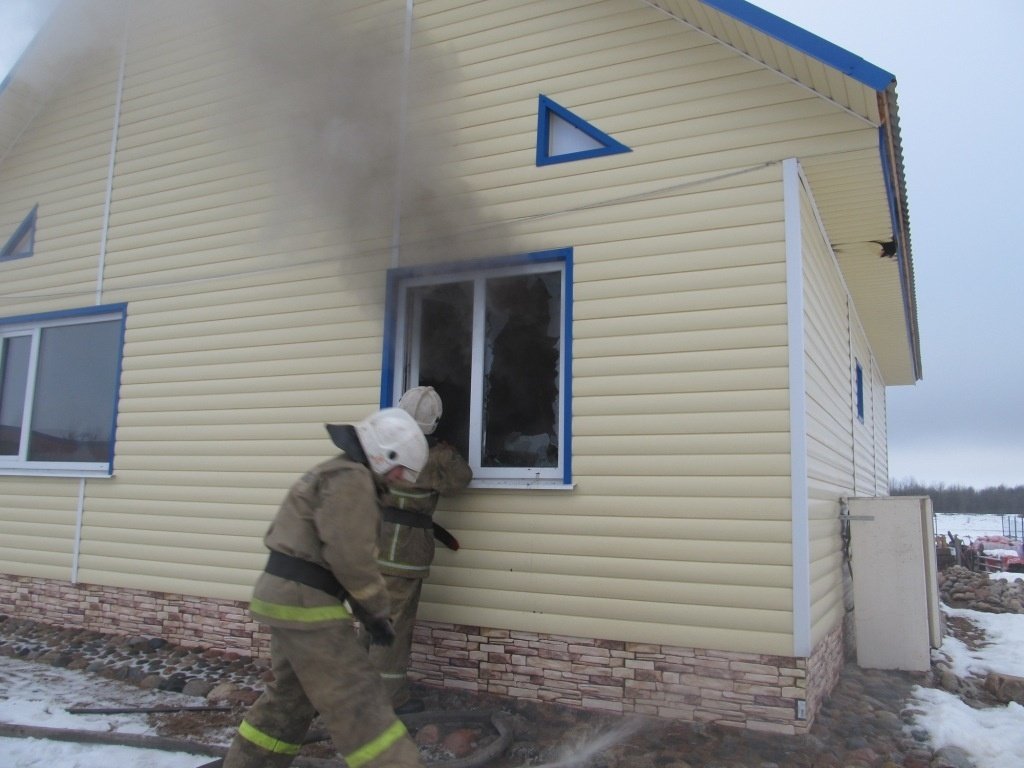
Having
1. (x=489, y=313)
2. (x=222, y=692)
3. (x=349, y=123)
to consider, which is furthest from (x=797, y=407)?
(x=222, y=692)

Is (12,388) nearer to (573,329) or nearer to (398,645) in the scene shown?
(398,645)

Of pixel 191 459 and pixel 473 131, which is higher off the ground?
pixel 473 131

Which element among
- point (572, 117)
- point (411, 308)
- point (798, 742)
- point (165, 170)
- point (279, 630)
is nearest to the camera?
point (279, 630)

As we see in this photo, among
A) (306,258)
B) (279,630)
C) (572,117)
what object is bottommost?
(279,630)

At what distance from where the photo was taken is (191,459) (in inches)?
275

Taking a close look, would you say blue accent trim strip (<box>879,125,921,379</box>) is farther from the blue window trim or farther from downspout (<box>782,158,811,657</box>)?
the blue window trim

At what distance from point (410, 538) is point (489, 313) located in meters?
1.75

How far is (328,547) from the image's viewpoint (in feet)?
11.3

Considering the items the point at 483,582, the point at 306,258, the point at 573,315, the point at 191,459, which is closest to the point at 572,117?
the point at 573,315

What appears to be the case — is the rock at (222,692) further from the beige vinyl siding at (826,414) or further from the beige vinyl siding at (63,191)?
the beige vinyl siding at (63,191)

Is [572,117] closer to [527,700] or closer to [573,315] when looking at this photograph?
[573,315]

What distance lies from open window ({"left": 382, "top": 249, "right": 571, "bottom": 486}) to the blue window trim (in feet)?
16.8

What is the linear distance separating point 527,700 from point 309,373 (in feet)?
10.1

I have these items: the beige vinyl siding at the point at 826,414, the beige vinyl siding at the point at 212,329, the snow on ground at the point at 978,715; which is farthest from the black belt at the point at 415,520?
the snow on ground at the point at 978,715
